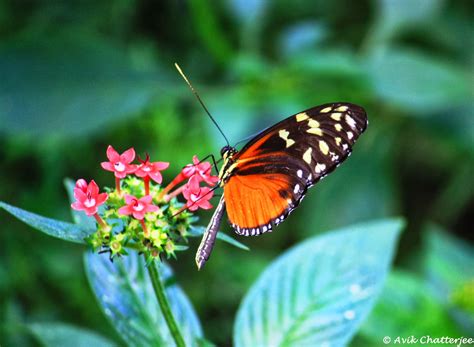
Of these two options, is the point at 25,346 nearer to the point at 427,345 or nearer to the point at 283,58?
the point at 427,345

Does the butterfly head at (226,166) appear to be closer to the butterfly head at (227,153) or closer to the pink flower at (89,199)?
the butterfly head at (227,153)

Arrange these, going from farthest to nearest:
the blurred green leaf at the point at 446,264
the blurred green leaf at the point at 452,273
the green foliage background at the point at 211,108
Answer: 1. the green foliage background at the point at 211,108
2. the blurred green leaf at the point at 446,264
3. the blurred green leaf at the point at 452,273

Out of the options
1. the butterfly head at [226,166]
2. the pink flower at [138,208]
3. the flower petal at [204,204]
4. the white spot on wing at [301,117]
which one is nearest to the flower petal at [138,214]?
the pink flower at [138,208]

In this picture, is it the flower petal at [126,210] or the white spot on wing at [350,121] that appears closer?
the flower petal at [126,210]

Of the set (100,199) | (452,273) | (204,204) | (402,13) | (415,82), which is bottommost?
(452,273)

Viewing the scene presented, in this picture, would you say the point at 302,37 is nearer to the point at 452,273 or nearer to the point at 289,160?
the point at 452,273

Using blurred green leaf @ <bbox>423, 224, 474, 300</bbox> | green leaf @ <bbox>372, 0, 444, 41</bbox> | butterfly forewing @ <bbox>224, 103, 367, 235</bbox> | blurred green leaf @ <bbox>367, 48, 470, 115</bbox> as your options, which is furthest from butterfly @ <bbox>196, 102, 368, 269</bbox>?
green leaf @ <bbox>372, 0, 444, 41</bbox>

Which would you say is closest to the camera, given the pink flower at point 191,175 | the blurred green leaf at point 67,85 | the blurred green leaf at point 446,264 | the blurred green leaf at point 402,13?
the pink flower at point 191,175

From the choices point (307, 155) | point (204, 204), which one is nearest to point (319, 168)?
point (307, 155)

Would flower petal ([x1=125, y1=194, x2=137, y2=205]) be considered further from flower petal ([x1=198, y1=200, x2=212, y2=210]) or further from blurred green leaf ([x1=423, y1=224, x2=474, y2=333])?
blurred green leaf ([x1=423, y1=224, x2=474, y2=333])
